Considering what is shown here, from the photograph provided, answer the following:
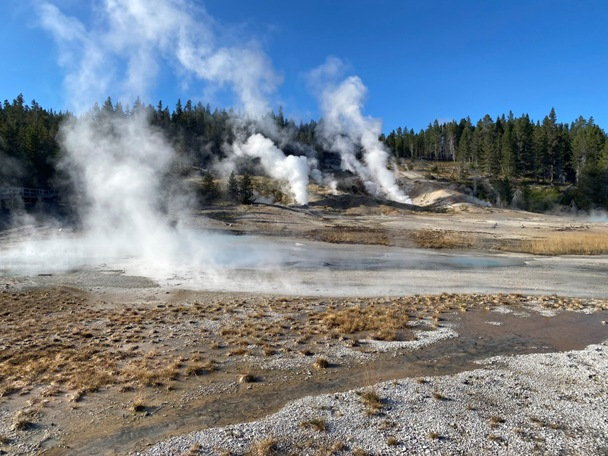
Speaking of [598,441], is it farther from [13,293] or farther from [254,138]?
[254,138]

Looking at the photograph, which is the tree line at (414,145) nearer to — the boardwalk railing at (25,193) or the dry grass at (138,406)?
the boardwalk railing at (25,193)

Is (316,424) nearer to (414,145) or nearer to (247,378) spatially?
(247,378)

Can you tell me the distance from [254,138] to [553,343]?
8875cm

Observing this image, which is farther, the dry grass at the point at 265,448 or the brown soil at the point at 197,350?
the brown soil at the point at 197,350

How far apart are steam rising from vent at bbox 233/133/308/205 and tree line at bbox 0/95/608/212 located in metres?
13.8

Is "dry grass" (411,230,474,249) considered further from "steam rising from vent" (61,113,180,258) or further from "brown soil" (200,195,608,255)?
"steam rising from vent" (61,113,180,258)

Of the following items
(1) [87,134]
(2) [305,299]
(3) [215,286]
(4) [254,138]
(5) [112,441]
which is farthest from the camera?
(4) [254,138]

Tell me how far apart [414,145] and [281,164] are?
68.7 metres

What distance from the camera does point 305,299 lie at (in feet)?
65.1

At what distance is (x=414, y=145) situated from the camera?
134 m

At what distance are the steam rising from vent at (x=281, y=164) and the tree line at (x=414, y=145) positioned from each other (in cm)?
1378

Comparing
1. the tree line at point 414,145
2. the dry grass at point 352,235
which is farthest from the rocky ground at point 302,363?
the tree line at point 414,145

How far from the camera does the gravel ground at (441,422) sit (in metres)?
7.11

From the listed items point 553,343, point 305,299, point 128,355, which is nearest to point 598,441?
point 553,343
